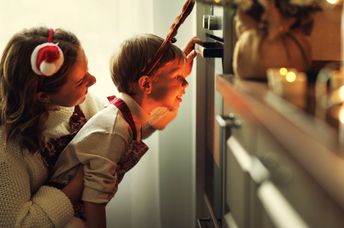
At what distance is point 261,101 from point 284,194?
4.6 inches

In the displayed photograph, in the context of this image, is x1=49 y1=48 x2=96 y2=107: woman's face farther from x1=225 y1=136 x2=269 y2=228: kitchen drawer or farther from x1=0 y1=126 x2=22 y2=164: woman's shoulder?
x1=225 y1=136 x2=269 y2=228: kitchen drawer

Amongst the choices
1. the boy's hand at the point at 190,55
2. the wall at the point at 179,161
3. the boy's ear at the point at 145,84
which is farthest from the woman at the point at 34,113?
the wall at the point at 179,161

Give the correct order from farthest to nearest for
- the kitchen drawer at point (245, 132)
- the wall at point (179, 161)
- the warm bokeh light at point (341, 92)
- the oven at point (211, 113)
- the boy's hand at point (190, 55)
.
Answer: the wall at point (179, 161)
the boy's hand at point (190, 55)
the oven at point (211, 113)
the kitchen drawer at point (245, 132)
the warm bokeh light at point (341, 92)

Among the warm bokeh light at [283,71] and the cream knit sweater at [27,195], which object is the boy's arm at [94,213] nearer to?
the cream knit sweater at [27,195]

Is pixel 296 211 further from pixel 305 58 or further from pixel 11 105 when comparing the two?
pixel 11 105

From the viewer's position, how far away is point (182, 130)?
175 centimetres

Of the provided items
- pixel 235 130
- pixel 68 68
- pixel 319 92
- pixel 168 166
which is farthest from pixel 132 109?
pixel 319 92

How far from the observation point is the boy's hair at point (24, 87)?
1146 millimetres

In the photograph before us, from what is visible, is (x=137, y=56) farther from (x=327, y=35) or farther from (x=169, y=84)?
(x=327, y=35)

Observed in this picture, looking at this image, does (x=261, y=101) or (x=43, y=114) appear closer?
(x=261, y=101)

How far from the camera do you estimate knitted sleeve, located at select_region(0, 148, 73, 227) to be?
Result: 1.09 meters

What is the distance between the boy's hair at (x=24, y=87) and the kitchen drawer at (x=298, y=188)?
0.63 metres

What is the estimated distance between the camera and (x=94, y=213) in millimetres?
1185

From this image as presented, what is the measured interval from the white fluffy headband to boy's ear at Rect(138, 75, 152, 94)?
0.67ft
